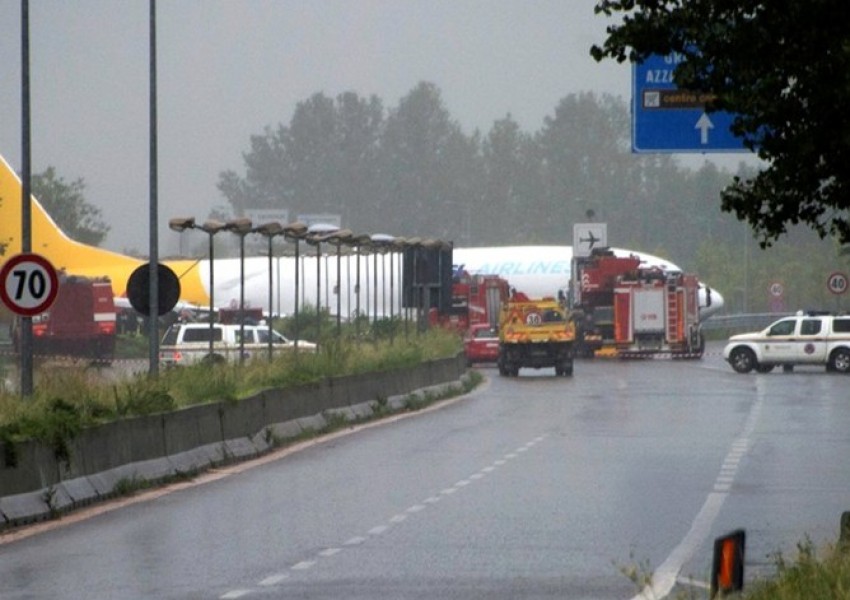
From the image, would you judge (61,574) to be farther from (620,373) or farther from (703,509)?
(620,373)

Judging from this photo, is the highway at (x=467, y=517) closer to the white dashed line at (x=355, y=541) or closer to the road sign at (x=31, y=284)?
the white dashed line at (x=355, y=541)

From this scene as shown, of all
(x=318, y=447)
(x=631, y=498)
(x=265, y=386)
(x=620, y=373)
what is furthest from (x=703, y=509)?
(x=620, y=373)

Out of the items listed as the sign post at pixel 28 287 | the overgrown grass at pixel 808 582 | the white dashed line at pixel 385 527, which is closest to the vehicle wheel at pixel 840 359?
the white dashed line at pixel 385 527

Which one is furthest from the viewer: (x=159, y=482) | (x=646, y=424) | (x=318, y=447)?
(x=646, y=424)

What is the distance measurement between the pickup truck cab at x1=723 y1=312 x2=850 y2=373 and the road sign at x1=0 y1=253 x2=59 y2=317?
41.1 m

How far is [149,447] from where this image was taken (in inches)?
990

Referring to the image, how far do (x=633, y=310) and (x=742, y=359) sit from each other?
35.2 ft

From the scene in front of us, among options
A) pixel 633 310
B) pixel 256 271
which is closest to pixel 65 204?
pixel 256 271

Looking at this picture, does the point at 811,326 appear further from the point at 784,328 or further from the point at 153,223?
the point at 153,223

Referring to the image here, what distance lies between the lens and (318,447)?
3180cm

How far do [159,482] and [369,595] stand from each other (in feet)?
34.6

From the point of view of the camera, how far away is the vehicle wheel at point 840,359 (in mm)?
62906

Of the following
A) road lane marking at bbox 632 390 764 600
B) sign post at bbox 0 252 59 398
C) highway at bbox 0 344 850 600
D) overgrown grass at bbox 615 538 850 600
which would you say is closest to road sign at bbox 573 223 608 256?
highway at bbox 0 344 850 600

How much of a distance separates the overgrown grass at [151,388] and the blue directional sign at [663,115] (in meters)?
6.57
